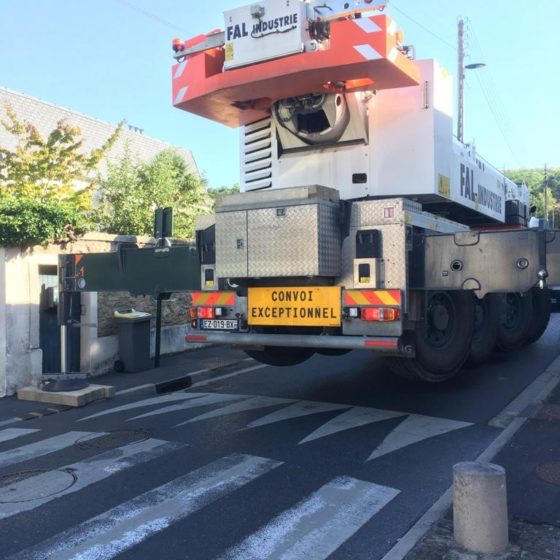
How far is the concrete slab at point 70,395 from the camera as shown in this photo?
24.8 feet

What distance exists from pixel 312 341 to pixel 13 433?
3.47m

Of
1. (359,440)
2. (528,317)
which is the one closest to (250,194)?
(359,440)

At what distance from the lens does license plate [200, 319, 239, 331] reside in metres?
6.01

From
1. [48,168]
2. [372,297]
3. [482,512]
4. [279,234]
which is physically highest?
[48,168]

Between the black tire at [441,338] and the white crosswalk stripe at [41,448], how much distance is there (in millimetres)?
3425

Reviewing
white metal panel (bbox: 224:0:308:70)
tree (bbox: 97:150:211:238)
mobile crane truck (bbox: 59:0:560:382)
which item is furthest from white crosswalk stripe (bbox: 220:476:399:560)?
tree (bbox: 97:150:211:238)

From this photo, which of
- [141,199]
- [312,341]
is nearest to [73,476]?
[312,341]

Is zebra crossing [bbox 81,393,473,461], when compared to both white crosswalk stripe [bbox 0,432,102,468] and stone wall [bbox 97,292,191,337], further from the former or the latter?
stone wall [bbox 97,292,191,337]

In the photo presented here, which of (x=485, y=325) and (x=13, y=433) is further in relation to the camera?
(x=485, y=325)

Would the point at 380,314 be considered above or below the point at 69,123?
below

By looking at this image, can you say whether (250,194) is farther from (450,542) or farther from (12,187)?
(12,187)

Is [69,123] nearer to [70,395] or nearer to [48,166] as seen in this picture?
[48,166]

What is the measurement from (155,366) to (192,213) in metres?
8.22

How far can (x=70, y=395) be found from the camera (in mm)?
7574
